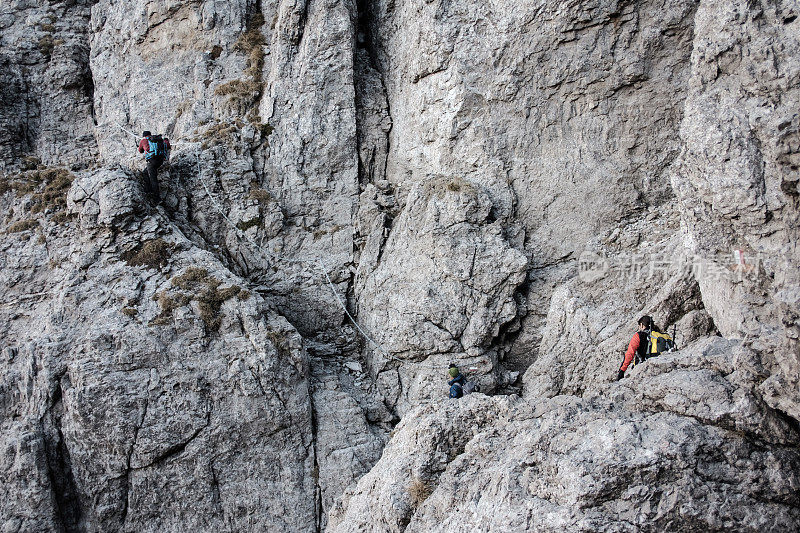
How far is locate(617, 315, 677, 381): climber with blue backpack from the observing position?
1190 cm

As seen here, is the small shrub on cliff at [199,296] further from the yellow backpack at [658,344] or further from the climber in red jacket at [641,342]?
the yellow backpack at [658,344]

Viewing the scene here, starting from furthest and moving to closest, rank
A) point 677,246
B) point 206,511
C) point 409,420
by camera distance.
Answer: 1. point 206,511
2. point 677,246
3. point 409,420

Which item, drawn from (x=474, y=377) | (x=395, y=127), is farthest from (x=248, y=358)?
(x=395, y=127)

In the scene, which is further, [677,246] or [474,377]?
[474,377]

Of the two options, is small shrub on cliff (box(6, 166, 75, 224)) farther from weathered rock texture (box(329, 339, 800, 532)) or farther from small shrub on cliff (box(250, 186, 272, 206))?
weathered rock texture (box(329, 339, 800, 532))

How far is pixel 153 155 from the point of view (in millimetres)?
20047

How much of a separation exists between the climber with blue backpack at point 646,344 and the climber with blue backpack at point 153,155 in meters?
14.6

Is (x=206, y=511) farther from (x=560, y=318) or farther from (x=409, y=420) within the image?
(x=560, y=318)

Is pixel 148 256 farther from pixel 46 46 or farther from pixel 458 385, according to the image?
pixel 46 46

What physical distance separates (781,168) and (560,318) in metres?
9.46

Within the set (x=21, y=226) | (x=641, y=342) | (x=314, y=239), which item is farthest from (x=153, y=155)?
(x=641, y=342)

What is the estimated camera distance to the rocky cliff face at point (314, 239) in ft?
54.5

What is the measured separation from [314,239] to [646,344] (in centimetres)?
1192

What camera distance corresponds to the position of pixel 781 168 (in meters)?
8.94
